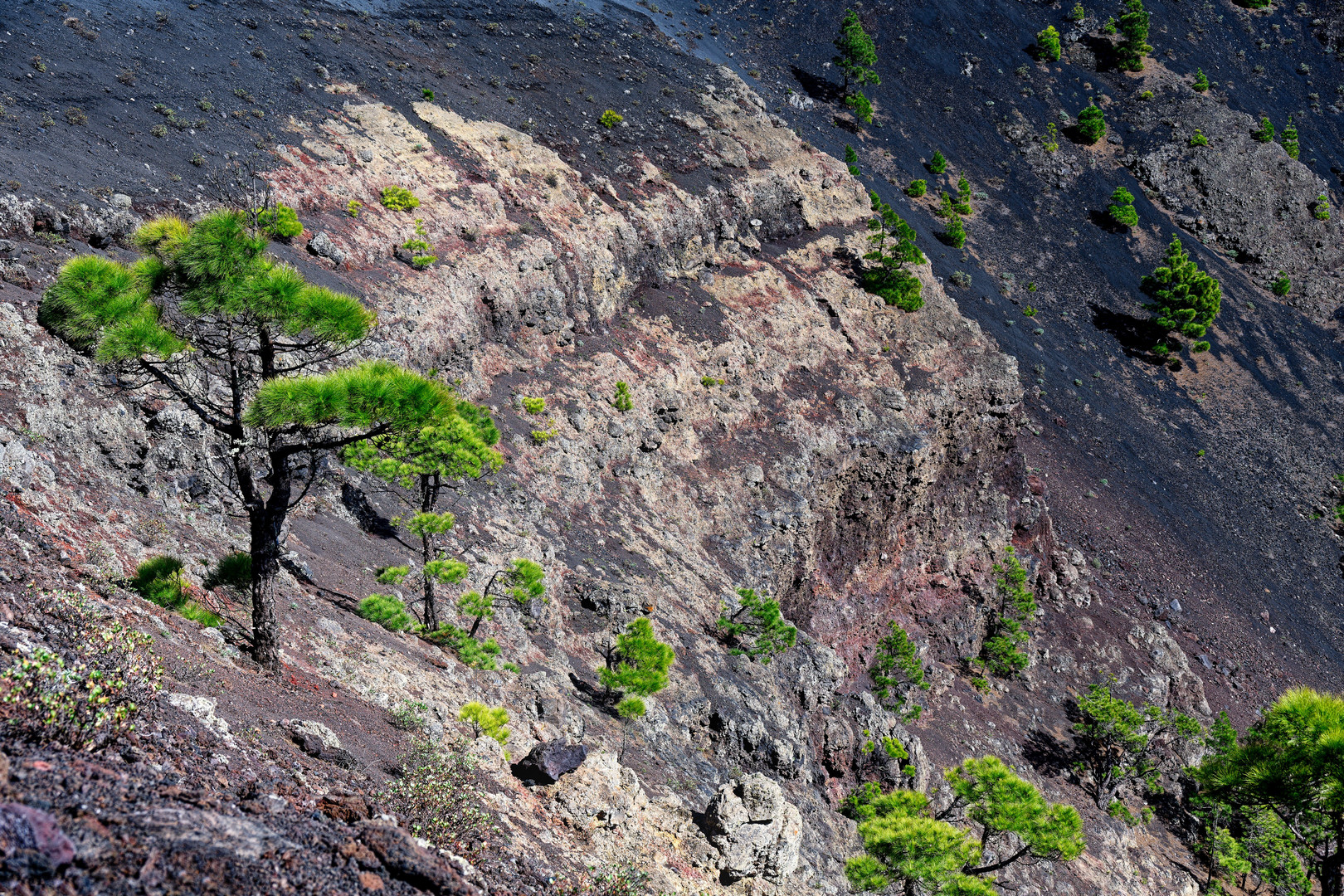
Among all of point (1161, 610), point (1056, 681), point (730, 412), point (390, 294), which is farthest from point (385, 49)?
point (1161, 610)

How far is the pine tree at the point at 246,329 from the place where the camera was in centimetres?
980

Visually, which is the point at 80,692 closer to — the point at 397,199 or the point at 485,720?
the point at 485,720

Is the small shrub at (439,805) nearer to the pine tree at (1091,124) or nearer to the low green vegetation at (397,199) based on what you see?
the low green vegetation at (397,199)

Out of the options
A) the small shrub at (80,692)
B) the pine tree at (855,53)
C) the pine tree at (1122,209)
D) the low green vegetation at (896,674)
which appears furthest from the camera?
the pine tree at (1122,209)

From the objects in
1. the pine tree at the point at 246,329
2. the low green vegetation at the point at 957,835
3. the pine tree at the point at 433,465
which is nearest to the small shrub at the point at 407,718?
the pine tree at the point at 246,329

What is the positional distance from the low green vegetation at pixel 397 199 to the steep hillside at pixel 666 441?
0.70 meters

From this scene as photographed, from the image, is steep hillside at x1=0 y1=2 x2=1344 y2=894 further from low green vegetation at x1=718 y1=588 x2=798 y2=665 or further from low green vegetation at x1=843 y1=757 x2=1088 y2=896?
low green vegetation at x1=843 y1=757 x2=1088 y2=896

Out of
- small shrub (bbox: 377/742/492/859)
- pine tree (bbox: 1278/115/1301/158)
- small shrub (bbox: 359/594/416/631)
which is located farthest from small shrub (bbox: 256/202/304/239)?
pine tree (bbox: 1278/115/1301/158)

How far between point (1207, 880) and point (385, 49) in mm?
54493

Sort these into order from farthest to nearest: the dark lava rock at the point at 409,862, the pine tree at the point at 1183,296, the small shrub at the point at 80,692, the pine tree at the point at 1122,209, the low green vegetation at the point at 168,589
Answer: the pine tree at the point at 1122,209 → the pine tree at the point at 1183,296 → the low green vegetation at the point at 168,589 → the dark lava rock at the point at 409,862 → the small shrub at the point at 80,692

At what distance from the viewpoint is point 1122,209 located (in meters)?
64.7

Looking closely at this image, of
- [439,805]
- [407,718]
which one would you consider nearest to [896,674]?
[407,718]

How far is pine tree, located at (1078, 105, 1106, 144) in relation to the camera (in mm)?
68375

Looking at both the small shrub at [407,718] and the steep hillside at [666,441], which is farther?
the small shrub at [407,718]
